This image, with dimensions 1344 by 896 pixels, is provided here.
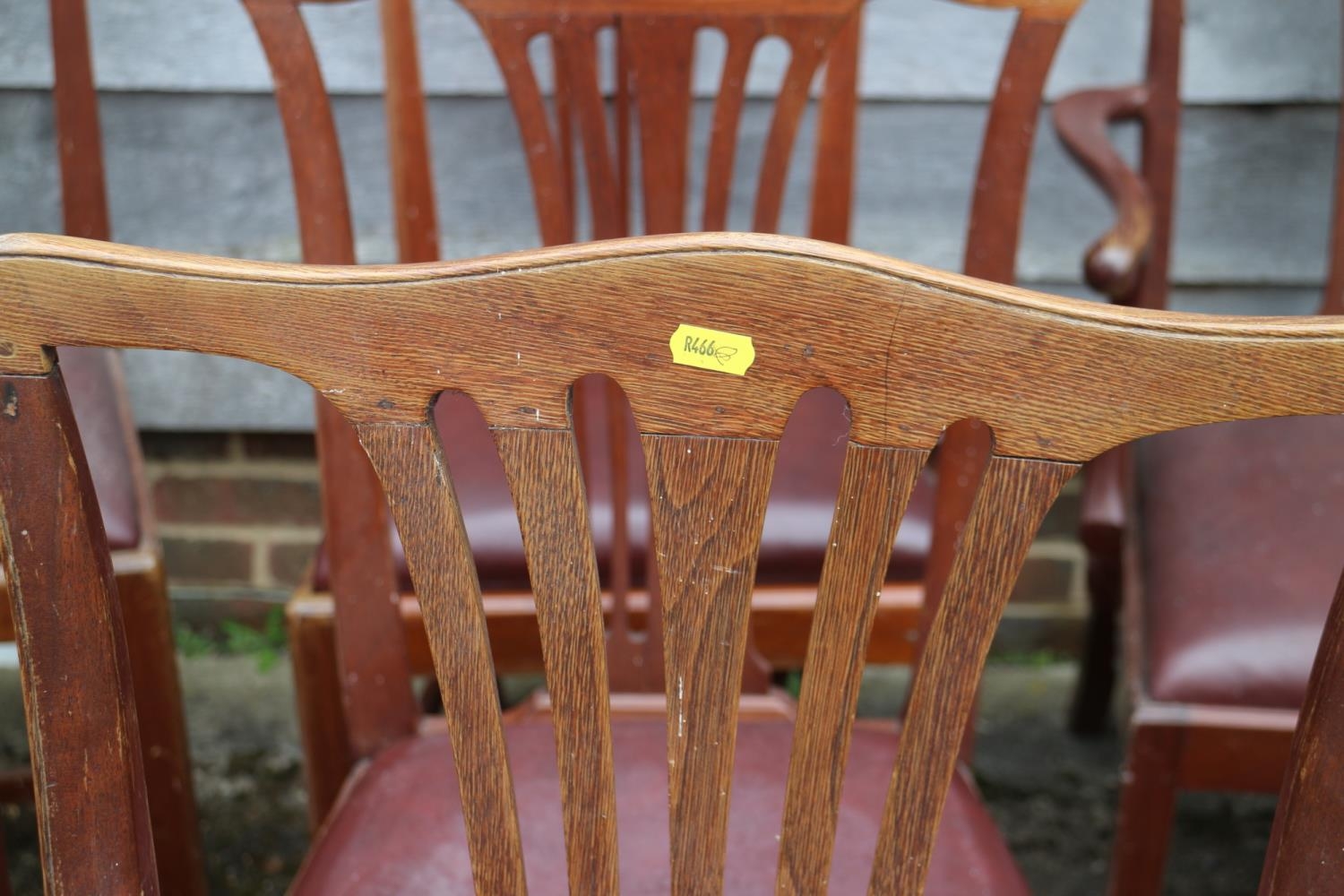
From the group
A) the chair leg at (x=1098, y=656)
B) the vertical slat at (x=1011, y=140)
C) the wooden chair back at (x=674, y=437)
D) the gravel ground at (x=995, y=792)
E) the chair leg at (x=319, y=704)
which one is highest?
the vertical slat at (x=1011, y=140)

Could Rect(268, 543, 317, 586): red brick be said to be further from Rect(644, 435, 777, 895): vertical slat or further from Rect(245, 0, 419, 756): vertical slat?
Rect(644, 435, 777, 895): vertical slat

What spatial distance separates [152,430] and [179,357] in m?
0.14

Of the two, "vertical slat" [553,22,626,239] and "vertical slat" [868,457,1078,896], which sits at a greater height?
"vertical slat" [553,22,626,239]

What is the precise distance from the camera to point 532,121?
93cm

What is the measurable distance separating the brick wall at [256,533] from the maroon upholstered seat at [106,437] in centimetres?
60

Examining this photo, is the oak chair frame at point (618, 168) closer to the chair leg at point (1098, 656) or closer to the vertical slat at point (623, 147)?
the vertical slat at point (623, 147)

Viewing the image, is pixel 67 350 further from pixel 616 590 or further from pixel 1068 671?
pixel 1068 671

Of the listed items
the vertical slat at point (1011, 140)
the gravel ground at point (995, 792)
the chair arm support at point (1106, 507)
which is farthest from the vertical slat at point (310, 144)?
the gravel ground at point (995, 792)

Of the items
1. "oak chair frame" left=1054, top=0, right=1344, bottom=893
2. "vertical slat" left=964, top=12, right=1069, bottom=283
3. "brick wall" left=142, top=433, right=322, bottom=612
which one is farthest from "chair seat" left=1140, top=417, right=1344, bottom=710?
"brick wall" left=142, top=433, right=322, bottom=612

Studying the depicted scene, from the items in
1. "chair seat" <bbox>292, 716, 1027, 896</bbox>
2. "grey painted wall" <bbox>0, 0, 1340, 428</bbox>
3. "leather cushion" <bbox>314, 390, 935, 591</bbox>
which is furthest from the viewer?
"grey painted wall" <bbox>0, 0, 1340, 428</bbox>

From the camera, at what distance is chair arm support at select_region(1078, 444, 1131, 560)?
1.16 meters

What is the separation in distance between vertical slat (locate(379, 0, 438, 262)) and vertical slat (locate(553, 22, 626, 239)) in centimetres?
20

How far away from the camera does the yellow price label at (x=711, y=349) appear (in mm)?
396

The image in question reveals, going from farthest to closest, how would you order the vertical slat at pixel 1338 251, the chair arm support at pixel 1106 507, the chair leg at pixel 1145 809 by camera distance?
the vertical slat at pixel 1338 251 < the chair arm support at pixel 1106 507 < the chair leg at pixel 1145 809
